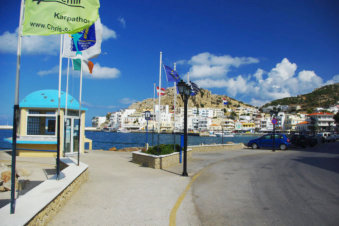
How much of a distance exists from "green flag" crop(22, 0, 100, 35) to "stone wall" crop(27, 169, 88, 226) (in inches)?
135

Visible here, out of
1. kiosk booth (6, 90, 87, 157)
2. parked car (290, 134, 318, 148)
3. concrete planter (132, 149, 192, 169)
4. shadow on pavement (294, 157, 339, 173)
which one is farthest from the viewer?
parked car (290, 134, 318, 148)

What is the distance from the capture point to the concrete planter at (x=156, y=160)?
12953 mm

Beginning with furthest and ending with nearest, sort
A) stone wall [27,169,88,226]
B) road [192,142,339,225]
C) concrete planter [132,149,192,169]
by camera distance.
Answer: concrete planter [132,149,192,169], road [192,142,339,225], stone wall [27,169,88,226]

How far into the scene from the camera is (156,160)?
42.3 ft

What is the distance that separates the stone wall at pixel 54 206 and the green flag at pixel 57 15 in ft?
11.2

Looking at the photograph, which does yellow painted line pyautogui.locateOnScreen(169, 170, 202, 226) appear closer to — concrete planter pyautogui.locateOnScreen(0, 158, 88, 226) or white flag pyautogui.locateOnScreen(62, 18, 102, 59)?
concrete planter pyautogui.locateOnScreen(0, 158, 88, 226)

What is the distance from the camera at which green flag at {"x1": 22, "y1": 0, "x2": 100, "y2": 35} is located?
529 cm

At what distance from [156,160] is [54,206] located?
24.8ft

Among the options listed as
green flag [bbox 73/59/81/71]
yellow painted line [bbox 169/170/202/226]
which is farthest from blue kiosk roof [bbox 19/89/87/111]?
yellow painted line [bbox 169/170/202/226]

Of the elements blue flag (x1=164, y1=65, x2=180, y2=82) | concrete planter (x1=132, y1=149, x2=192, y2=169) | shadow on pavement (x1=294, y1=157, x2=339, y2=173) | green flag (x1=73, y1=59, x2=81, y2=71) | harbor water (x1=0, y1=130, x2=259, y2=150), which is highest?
blue flag (x1=164, y1=65, x2=180, y2=82)

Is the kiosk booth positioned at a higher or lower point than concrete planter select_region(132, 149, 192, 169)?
higher

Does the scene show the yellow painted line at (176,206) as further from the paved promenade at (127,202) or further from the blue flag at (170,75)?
the blue flag at (170,75)

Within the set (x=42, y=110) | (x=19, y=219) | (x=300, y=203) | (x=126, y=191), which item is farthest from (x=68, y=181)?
(x=42, y=110)

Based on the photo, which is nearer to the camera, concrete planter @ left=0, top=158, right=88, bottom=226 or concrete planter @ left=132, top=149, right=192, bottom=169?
concrete planter @ left=0, top=158, right=88, bottom=226
